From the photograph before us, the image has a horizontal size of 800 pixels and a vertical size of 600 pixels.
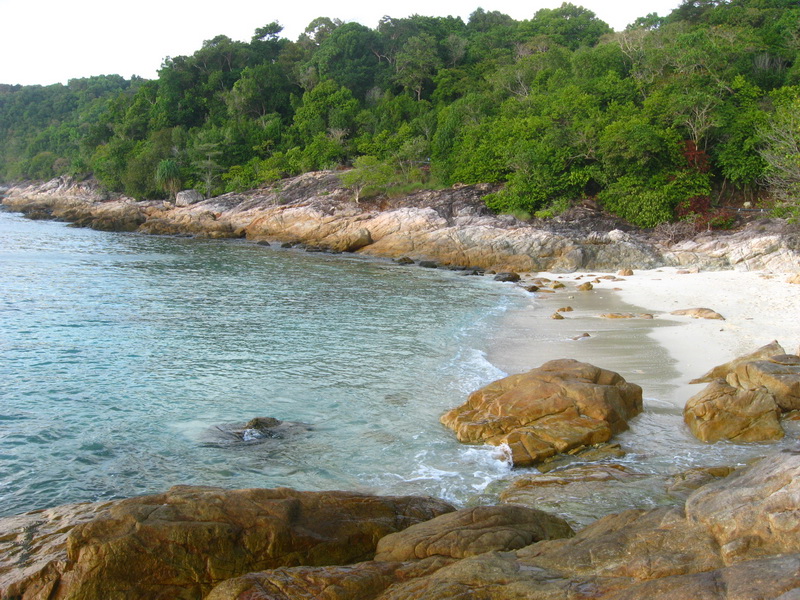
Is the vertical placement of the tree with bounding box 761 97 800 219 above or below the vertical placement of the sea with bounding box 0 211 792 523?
above

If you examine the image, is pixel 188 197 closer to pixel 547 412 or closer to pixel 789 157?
pixel 789 157

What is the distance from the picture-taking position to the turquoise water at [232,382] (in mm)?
8102

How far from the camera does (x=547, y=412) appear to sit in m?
9.16

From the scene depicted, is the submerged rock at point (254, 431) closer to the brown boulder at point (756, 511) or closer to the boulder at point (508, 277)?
the brown boulder at point (756, 511)

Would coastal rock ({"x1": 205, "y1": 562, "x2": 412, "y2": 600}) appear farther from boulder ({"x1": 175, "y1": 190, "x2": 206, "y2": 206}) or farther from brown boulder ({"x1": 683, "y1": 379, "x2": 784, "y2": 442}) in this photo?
boulder ({"x1": 175, "y1": 190, "x2": 206, "y2": 206})

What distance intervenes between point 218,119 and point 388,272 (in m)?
45.2

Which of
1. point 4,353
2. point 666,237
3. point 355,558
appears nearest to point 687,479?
point 355,558

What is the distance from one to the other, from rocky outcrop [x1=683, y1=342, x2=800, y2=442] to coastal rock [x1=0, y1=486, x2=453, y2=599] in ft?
17.3

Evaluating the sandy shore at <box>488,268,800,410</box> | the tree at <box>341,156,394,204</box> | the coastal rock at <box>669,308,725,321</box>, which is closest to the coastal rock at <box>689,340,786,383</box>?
the sandy shore at <box>488,268,800,410</box>

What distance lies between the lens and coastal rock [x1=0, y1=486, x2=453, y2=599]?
476 centimetres

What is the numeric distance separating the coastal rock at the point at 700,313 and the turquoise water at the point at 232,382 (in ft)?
17.4

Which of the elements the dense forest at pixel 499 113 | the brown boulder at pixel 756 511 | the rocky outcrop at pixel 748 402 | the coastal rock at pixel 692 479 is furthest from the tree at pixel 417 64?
the brown boulder at pixel 756 511

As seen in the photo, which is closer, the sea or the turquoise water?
the sea

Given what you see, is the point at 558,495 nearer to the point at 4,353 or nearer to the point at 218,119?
the point at 4,353
